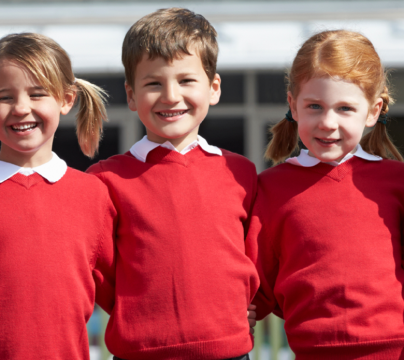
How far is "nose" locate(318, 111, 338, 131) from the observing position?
1.98 meters

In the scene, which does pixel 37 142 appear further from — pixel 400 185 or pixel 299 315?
pixel 400 185

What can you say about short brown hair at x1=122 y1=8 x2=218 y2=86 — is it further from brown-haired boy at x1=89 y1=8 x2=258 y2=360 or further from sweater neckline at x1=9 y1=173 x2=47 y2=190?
sweater neckline at x1=9 y1=173 x2=47 y2=190

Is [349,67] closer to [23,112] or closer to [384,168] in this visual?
[384,168]

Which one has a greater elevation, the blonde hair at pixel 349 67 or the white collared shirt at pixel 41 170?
the blonde hair at pixel 349 67

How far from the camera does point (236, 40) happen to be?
5742 mm

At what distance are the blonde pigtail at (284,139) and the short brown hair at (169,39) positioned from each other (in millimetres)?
380

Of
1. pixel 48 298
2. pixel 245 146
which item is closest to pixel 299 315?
pixel 48 298

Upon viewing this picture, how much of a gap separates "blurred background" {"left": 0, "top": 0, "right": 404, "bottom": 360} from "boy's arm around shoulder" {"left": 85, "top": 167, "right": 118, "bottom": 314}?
3656 millimetres

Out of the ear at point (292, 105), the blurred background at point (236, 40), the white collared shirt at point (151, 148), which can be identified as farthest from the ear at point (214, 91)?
the blurred background at point (236, 40)

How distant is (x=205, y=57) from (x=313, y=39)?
16.9 inches

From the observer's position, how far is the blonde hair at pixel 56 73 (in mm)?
1969

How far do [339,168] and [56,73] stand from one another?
3.55ft

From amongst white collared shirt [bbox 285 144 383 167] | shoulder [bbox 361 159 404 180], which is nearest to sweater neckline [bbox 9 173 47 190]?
white collared shirt [bbox 285 144 383 167]

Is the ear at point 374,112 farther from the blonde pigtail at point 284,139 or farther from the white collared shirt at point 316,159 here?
the blonde pigtail at point 284,139
